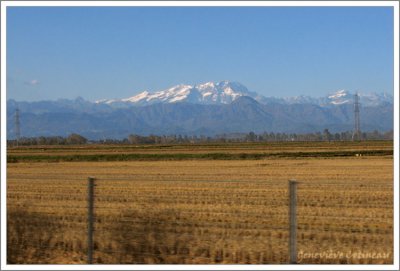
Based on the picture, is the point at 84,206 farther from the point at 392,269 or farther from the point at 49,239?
the point at 392,269

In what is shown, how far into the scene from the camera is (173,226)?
11344 mm

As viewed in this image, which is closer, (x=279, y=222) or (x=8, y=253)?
(x=8, y=253)

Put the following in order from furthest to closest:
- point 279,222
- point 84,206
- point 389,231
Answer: point 84,206 < point 279,222 < point 389,231

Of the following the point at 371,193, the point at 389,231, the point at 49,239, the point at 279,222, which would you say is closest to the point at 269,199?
the point at 371,193

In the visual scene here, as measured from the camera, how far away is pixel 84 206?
18.0m

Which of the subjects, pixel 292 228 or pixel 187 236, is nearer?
pixel 292 228

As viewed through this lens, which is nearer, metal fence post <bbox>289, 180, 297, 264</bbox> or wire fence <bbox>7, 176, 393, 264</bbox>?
metal fence post <bbox>289, 180, 297, 264</bbox>

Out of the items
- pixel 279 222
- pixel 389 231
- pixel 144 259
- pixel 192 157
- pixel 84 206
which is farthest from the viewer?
pixel 192 157

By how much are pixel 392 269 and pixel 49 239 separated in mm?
6913

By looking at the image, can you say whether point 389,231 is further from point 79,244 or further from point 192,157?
point 192,157

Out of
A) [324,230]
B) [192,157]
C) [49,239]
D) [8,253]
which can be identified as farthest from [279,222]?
[192,157]

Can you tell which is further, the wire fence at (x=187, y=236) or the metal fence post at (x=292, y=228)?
the wire fence at (x=187, y=236)

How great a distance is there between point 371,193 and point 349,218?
8.92 metres

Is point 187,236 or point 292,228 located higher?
point 292,228
